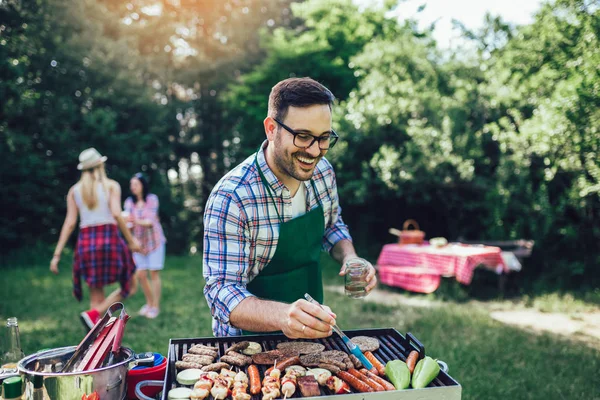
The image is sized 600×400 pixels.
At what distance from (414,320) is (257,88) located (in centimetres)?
1040

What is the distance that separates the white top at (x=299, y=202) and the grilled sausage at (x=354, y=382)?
0.92m

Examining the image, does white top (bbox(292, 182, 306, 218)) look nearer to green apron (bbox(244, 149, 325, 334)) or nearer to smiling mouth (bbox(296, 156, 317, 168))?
green apron (bbox(244, 149, 325, 334))

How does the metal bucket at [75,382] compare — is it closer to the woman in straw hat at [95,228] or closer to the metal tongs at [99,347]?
the metal tongs at [99,347]

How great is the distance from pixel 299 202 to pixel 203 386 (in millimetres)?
1165

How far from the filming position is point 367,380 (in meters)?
1.86

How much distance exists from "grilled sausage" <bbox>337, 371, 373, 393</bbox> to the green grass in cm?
284

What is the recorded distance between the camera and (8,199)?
12.3 m

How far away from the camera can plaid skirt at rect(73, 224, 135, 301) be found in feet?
17.4

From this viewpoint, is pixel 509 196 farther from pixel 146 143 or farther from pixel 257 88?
pixel 146 143

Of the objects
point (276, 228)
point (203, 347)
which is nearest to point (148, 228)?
point (276, 228)

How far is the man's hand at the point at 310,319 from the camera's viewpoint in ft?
6.07

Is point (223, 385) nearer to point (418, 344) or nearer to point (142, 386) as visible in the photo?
point (142, 386)

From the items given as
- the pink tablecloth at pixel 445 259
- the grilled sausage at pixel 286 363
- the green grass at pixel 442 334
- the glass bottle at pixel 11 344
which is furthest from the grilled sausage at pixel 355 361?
the pink tablecloth at pixel 445 259

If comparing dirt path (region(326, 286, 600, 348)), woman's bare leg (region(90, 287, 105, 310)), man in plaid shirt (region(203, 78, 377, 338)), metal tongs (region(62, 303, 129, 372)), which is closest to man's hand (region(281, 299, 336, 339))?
man in plaid shirt (region(203, 78, 377, 338))
